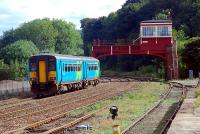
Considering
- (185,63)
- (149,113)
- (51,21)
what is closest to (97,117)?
(149,113)

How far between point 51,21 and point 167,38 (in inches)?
2990

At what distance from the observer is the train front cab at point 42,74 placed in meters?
35.7

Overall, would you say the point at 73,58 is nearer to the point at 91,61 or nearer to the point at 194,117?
the point at 91,61

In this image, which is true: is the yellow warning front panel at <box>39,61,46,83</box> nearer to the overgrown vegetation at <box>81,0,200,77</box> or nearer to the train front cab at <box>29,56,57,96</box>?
the train front cab at <box>29,56,57,96</box>

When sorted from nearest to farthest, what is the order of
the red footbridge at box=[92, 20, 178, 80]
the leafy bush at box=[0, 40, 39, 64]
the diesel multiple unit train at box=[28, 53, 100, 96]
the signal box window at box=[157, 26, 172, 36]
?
the diesel multiple unit train at box=[28, 53, 100, 96] < the red footbridge at box=[92, 20, 178, 80] < the signal box window at box=[157, 26, 172, 36] < the leafy bush at box=[0, 40, 39, 64]

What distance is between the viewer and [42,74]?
118 ft

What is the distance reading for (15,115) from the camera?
72.5ft

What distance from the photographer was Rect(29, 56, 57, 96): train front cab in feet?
117

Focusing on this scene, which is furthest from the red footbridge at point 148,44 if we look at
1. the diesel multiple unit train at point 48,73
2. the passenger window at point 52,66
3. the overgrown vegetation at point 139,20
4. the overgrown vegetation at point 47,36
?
the overgrown vegetation at point 47,36

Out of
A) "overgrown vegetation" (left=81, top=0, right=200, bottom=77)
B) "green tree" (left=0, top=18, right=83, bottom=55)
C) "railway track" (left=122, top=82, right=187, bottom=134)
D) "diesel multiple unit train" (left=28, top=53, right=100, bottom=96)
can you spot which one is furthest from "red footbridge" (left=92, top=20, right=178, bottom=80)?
"green tree" (left=0, top=18, right=83, bottom=55)

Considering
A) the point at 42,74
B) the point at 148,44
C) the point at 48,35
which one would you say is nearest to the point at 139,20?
the point at 48,35

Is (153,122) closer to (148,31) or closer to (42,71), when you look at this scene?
(42,71)

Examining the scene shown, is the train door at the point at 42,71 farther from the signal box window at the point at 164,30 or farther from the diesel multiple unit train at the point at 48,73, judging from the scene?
the signal box window at the point at 164,30

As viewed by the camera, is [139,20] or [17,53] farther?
[139,20]
